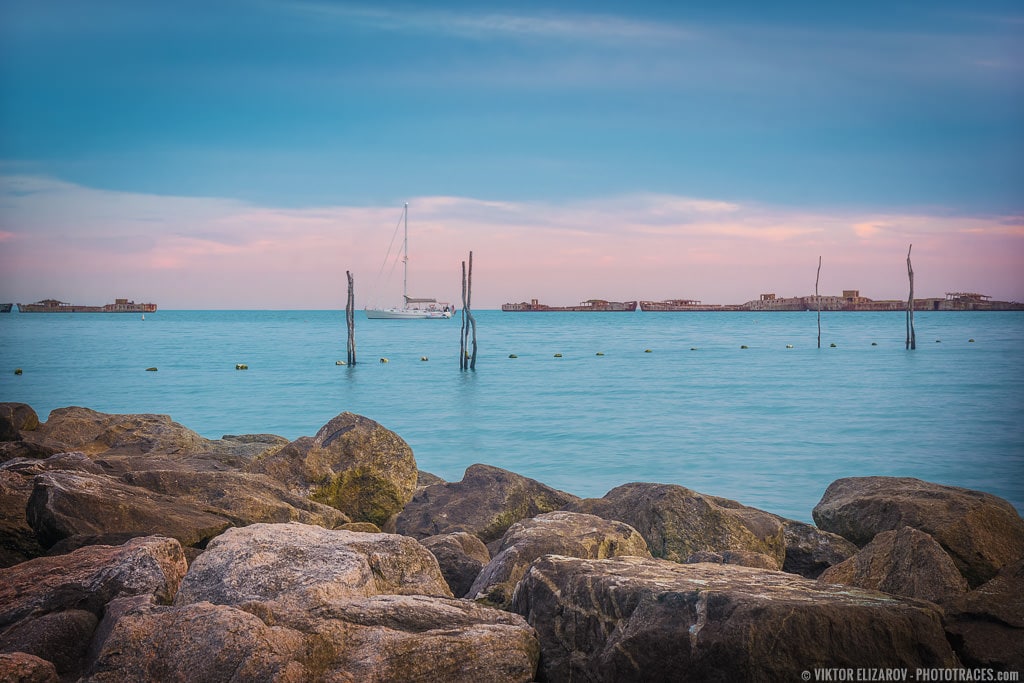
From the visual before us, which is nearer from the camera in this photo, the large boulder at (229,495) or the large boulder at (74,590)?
the large boulder at (74,590)

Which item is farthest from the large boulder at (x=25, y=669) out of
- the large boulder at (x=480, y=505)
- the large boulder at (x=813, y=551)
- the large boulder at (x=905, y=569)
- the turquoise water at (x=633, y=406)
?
the turquoise water at (x=633, y=406)

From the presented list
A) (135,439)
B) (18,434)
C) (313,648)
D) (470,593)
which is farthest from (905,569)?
(18,434)

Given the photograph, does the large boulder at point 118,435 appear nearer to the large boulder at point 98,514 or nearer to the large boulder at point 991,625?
the large boulder at point 98,514

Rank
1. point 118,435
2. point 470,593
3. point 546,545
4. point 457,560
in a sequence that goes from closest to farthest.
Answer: point 470,593 → point 546,545 → point 457,560 → point 118,435

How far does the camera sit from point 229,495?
24.9ft

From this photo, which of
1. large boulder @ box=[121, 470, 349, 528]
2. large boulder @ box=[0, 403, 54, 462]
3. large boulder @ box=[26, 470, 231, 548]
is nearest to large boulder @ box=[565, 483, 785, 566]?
large boulder @ box=[121, 470, 349, 528]

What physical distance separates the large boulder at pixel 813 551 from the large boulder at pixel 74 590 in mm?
Result: 5806

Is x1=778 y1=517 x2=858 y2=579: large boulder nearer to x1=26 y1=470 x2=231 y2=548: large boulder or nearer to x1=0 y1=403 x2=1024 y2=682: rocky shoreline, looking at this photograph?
x1=0 y1=403 x2=1024 y2=682: rocky shoreline

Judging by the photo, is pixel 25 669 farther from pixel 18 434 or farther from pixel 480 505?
pixel 18 434

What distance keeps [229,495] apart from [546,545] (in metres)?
3.37

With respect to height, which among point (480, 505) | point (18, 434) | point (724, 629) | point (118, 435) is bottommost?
point (480, 505)

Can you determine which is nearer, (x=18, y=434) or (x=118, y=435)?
(x=18, y=434)

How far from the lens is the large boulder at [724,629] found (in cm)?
371

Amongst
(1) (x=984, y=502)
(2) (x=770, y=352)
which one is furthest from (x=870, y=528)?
(2) (x=770, y=352)
